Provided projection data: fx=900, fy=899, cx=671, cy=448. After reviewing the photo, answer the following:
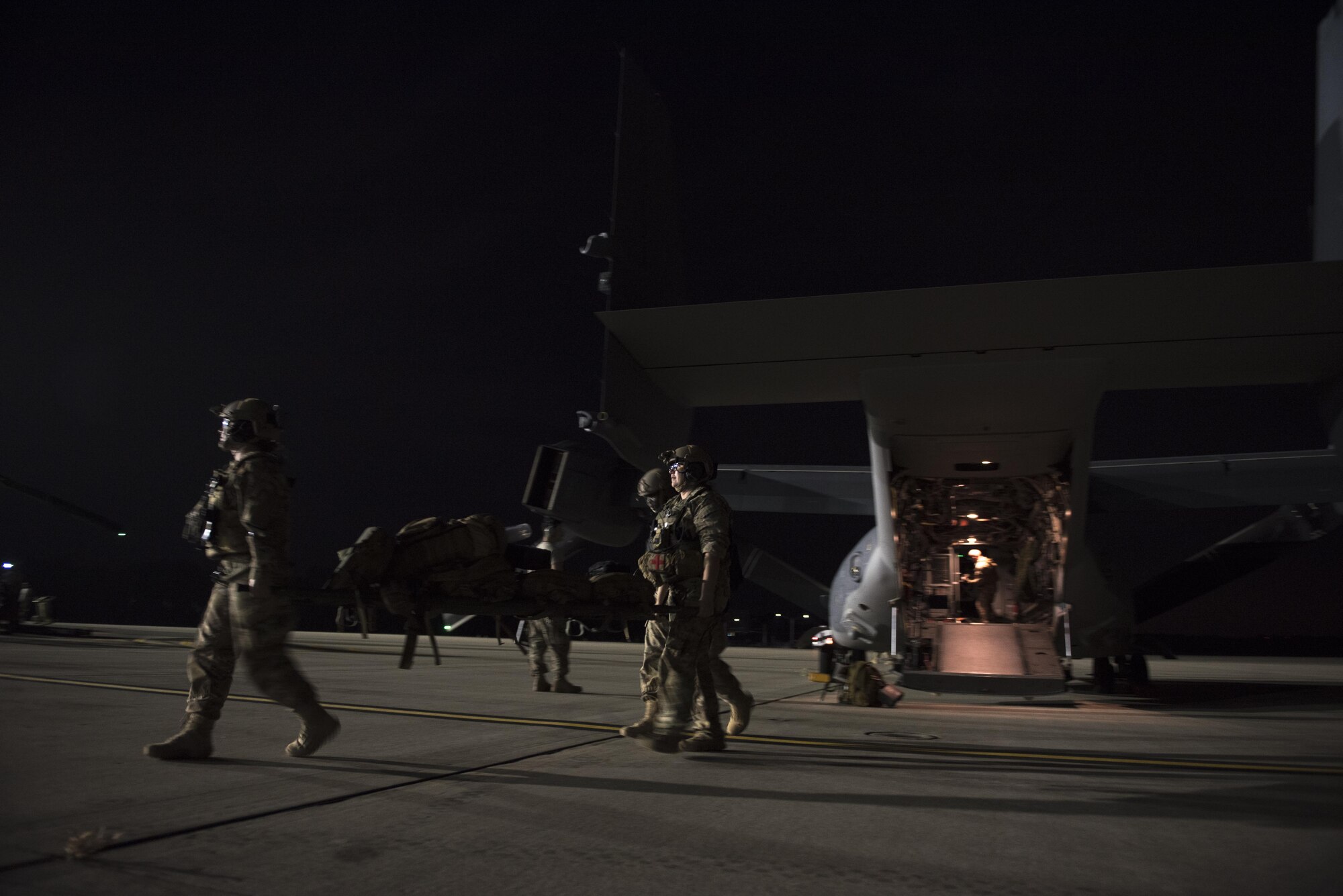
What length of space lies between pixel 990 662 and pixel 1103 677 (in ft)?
14.0

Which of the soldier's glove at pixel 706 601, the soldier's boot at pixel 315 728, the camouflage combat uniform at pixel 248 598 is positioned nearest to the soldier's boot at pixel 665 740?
the soldier's glove at pixel 706 601

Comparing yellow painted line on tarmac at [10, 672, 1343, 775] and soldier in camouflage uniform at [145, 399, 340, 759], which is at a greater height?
soldier in camouflage uniform at [145, 399, 340, 759]

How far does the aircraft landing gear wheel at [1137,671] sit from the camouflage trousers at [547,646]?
8.54 meters

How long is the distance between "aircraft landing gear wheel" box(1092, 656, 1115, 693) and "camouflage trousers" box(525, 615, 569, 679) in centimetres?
777

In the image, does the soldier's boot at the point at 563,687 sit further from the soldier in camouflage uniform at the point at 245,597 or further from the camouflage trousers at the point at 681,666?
the soldier in camouflage uniform at the point at 245,597

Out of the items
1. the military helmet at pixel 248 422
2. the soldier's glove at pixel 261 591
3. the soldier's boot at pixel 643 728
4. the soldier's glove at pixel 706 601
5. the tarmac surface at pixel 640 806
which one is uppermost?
the military helmet at pixel 248 422

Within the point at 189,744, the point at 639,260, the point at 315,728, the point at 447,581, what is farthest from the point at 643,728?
the point at 639,260

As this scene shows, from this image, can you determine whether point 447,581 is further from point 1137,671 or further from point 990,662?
point 1137,671

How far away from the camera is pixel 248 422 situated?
4652 millimetres

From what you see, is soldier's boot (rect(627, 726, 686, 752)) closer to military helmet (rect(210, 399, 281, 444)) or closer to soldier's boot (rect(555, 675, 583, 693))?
military helmet (rect(210, 399, 281, 444))

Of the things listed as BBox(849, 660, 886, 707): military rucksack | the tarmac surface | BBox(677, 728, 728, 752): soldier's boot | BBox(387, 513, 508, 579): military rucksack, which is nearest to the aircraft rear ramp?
BBox(849, 660, 886, 707): military rucksack

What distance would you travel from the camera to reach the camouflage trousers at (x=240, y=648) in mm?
4320

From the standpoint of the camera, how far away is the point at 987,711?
9016mm

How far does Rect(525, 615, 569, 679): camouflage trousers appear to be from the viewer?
367 inches
